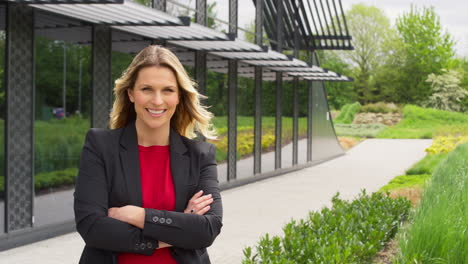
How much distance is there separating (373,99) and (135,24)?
50.3 meters

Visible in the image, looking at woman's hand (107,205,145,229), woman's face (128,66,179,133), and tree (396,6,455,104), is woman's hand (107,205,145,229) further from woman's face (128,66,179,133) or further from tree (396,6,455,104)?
tree (396,6,455,104)

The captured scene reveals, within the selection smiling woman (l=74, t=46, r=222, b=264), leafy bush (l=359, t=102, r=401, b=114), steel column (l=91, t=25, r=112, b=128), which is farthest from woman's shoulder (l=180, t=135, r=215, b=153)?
leafy bush (l=359, t=102, r=401, b=114)

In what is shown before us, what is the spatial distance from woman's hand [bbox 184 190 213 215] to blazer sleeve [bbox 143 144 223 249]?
0.07 ft

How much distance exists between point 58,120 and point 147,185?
653cm

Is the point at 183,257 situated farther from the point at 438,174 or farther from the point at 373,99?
the point at 373,99

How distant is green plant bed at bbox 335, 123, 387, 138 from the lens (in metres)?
39.3

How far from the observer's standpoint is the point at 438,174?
8672 mm

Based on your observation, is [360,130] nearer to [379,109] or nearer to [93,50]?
[379,109]

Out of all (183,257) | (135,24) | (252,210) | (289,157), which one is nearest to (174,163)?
(183,257)

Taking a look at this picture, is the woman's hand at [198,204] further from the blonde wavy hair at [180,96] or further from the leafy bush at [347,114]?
the leafy bush at [347,114]

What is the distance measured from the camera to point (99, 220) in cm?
211

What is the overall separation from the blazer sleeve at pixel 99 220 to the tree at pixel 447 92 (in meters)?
51.3

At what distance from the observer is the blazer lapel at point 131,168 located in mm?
2145

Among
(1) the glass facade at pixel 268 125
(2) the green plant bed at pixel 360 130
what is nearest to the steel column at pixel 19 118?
(1) the glass facade at pixel 268 125
